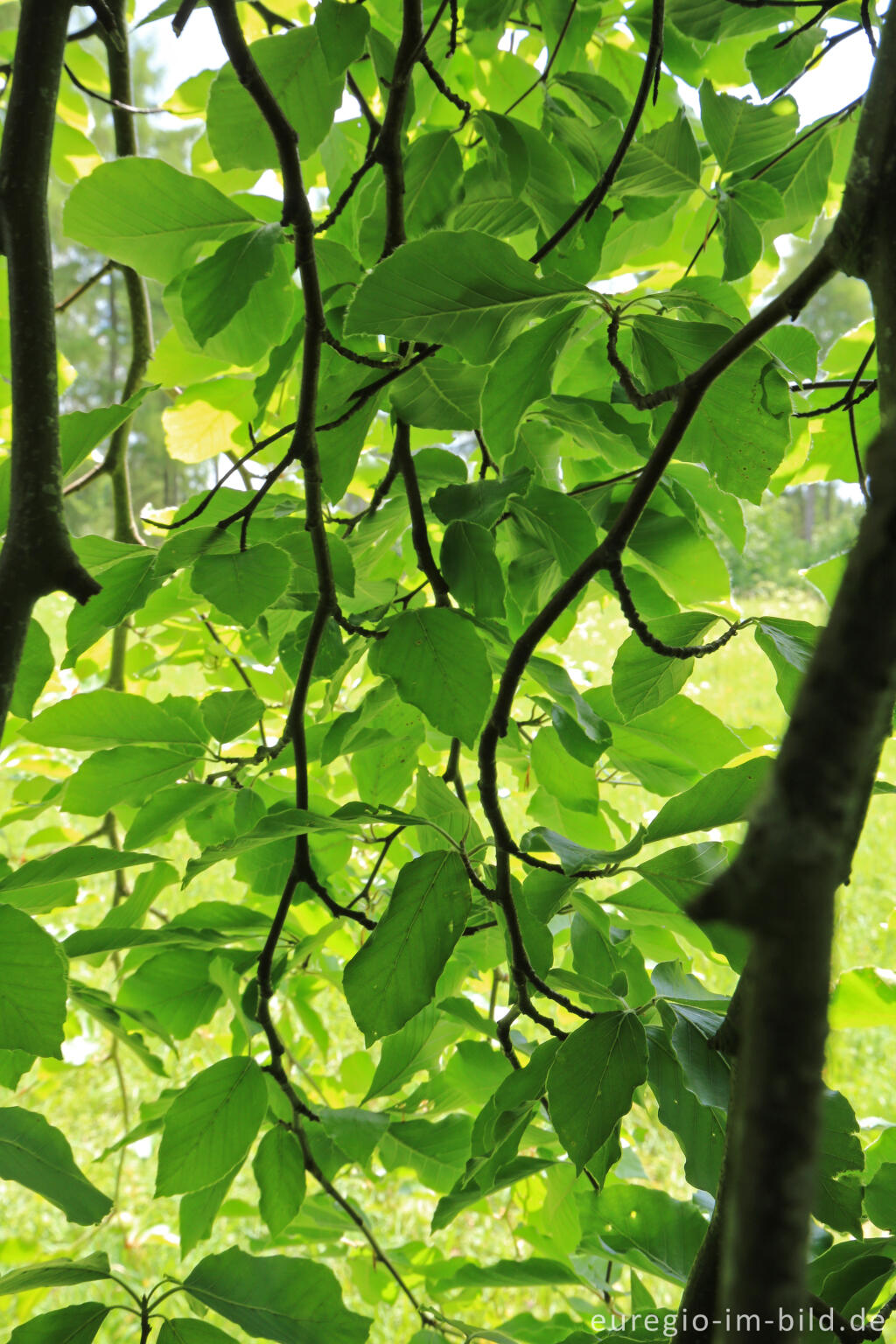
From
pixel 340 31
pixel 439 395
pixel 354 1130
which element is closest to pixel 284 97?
pixel 340 31

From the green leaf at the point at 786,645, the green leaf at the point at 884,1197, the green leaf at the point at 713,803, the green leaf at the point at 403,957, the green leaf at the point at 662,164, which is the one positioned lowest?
the green leaf at the point at 884,1197

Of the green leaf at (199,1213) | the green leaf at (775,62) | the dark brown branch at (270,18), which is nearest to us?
the green leaf at (199,1213)

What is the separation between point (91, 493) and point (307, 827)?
1373cm

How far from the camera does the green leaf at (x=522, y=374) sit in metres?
0.53

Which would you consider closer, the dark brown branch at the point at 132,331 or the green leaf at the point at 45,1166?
the green leaf at the point at 45,1166

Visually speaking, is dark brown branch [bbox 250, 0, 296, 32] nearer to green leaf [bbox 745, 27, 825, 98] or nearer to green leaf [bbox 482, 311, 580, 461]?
green leaf [bbox 745, 27, 825, 98]

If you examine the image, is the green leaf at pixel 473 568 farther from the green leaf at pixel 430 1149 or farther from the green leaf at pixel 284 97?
the green leaf at pixel 430 1149

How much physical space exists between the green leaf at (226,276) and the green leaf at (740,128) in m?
0.36

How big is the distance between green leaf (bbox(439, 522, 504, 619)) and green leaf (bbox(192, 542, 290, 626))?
0.40 ft

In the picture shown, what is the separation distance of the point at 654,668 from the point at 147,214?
491 millimetres

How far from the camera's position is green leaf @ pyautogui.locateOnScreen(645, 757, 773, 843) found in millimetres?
554

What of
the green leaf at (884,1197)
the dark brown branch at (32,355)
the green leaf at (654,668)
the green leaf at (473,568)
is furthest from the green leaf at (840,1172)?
the dark brown branch at (32,355)

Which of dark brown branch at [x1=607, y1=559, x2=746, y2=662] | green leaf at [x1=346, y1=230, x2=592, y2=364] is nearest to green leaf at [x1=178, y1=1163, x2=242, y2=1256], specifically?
dark brown branch at [x1=607, y1=559, x2=746, y2=662]

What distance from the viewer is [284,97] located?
2.21 feet
